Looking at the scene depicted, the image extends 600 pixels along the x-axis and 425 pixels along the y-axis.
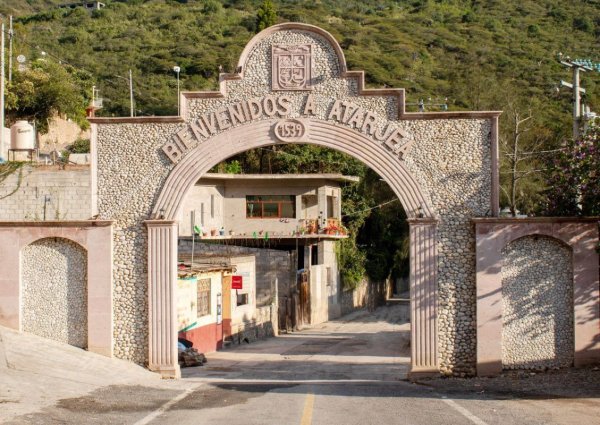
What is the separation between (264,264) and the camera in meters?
41.6

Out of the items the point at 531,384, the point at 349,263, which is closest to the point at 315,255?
the point at 349,263

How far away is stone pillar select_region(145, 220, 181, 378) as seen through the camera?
21.6 m

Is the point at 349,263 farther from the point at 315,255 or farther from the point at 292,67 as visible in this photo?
the point at 292,67

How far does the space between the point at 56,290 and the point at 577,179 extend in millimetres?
12459

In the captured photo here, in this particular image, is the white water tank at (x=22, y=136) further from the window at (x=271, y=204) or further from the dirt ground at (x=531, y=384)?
the window at (x=271, y=204)

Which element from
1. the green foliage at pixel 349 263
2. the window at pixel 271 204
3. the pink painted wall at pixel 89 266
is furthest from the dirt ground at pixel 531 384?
the green foliage at pixel 349 263

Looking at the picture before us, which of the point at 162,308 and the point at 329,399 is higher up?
the point at 162,308

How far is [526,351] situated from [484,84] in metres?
38.8

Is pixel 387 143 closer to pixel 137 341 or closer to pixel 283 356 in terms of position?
pixel 137 341

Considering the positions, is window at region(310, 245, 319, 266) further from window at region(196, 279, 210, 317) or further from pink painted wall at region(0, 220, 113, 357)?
pink painted wall at region(0, 220, 113, 357)

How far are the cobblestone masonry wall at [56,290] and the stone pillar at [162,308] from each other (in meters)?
1.61

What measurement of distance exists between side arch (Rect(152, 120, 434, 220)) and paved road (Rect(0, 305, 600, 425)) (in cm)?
417

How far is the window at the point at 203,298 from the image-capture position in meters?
31.0

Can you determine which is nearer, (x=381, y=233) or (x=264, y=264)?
(x=264, y=264)
